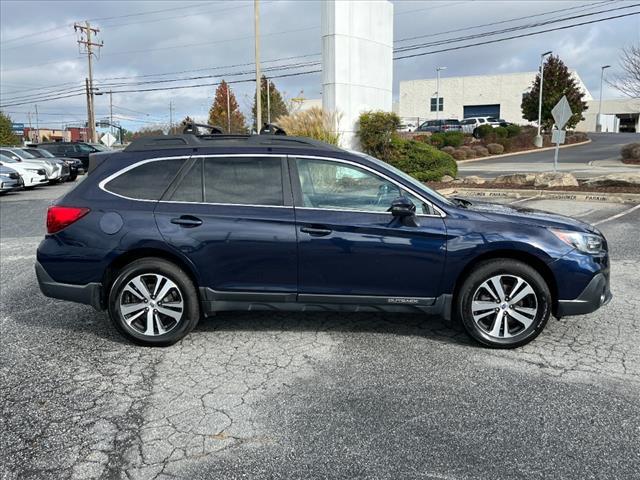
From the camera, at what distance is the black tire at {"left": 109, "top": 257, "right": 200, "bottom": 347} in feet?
14.3

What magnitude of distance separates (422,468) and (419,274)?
1.77 meters

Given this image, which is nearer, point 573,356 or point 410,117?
point 573,356

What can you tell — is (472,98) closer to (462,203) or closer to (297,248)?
(462,203)

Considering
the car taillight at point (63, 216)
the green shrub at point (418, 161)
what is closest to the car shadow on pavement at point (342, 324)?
the car taillight at point (63, 216)

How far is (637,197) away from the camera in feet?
44.3

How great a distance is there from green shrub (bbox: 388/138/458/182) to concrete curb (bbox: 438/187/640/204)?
1260mm

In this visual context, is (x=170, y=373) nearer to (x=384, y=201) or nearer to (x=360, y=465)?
(x=360, y=465)

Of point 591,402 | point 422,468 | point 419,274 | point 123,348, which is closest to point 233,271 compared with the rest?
point 123,348

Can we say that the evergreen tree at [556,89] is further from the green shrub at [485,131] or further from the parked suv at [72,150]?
the parked suv at [72,150]

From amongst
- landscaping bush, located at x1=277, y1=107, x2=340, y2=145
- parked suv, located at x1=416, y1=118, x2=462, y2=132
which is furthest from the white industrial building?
landscaping bush, located at x1=277, y1=107, x2=340, y2=145

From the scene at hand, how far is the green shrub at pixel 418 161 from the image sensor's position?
54.2 feet

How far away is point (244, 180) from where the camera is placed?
446 cm

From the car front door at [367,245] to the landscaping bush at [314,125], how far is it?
10.4m

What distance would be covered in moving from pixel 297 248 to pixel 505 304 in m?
1.75
